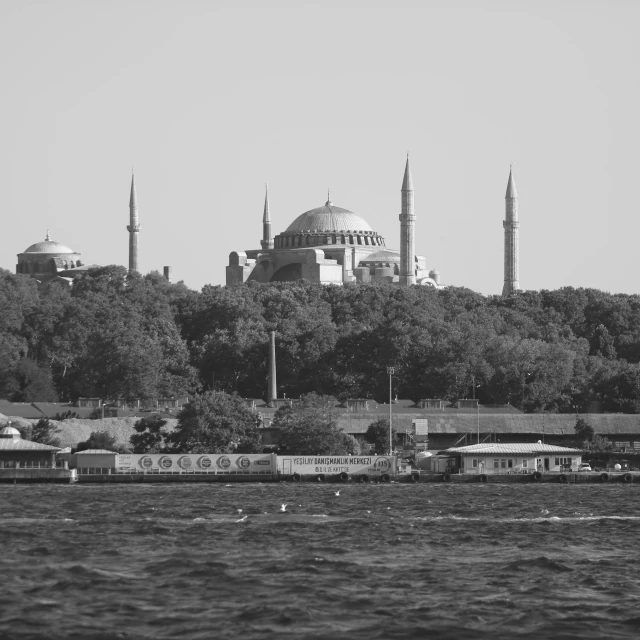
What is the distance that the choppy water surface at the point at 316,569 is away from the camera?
94.0ft

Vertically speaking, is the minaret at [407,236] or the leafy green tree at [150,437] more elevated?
the minaret at [407,236]

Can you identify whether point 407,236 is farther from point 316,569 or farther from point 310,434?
point 316,569

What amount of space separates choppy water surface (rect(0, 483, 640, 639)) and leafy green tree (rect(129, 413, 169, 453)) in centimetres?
2439

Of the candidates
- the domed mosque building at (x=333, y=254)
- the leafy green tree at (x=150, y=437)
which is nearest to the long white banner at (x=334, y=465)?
the leafy green tree at (x=150, y=437)

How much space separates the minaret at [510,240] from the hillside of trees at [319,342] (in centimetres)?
2462

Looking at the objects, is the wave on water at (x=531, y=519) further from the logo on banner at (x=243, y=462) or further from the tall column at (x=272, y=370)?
the tall column at (x=272, y=370)

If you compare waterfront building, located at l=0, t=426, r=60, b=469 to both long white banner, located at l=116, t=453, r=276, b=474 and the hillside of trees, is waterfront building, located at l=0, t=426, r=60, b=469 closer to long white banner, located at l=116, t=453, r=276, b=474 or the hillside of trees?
long white banner, located at l=116, t=453, r=276, b=474

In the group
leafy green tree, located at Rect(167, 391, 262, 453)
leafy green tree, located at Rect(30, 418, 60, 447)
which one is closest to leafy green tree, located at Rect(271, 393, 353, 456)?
leafy green tree, located at Rect(167, 391, 262, 453)

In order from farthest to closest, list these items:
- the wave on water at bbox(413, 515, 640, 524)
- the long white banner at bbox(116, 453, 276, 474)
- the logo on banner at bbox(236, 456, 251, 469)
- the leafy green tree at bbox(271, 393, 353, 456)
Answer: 1. the leafy green tree at bbox(271, 393, 353, 456)
2. the logo on banner at bbox(236, 456, 251, 469)
3. the long white banner at bbox(116, 453, 276, 474)
4. the wave on water at bbox(413, 515, 640, 524)

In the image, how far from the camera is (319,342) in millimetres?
105188

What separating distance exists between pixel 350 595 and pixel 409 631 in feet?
12.2

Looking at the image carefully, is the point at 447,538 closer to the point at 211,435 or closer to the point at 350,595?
the point at 350,595

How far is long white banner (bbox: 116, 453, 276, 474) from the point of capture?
73.0 meters

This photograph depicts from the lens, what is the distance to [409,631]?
28.1 metres
